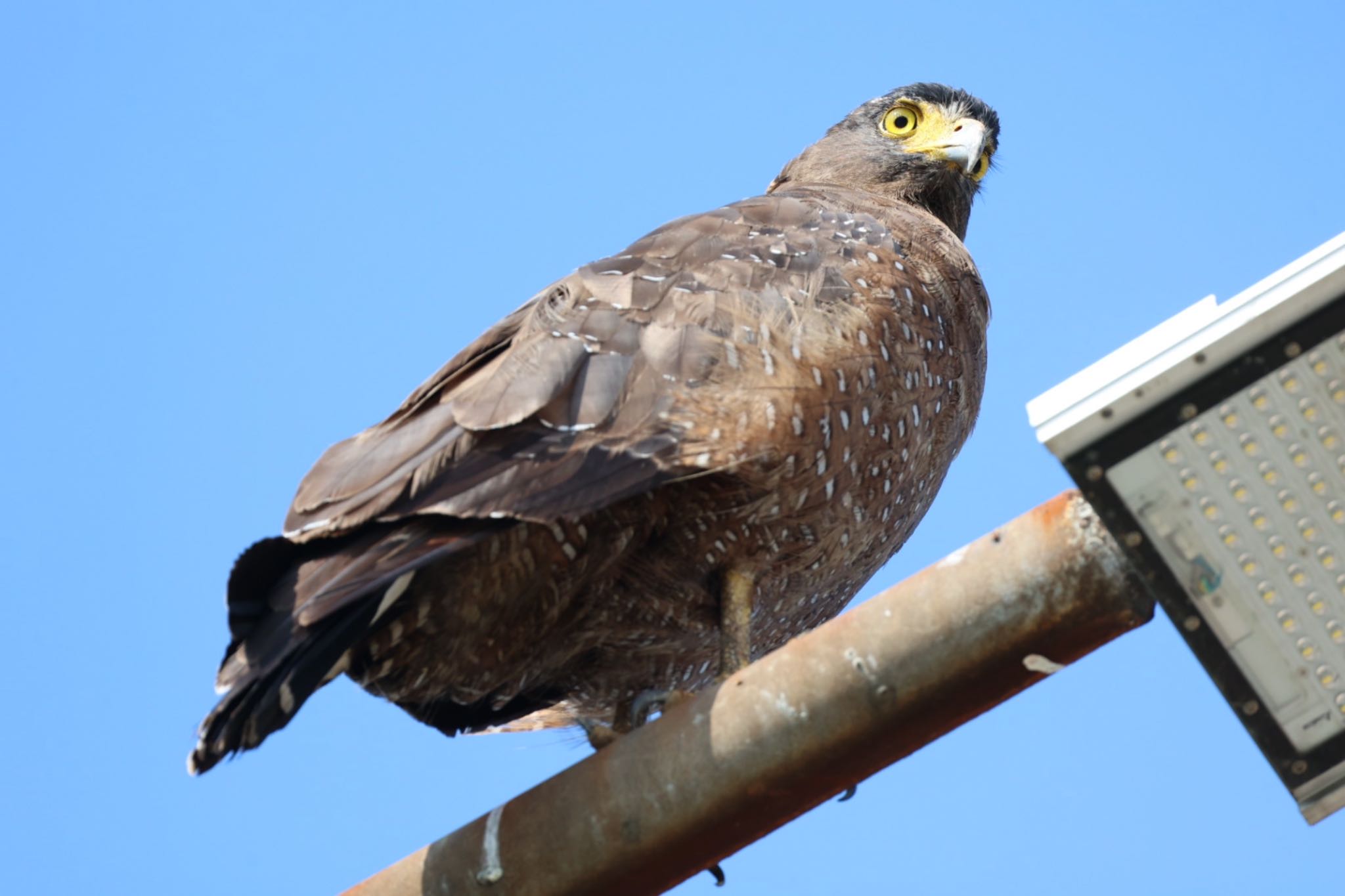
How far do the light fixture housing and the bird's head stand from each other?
3.57 meters

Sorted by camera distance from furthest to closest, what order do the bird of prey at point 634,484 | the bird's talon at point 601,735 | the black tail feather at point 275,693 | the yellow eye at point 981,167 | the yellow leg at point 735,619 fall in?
the yellow eye at point 981,167 → the bird's talon at point 601,735 → the yellow leg at point 735,619 → the bird of prey at point 634,484 → the black tail feather at point 275,693

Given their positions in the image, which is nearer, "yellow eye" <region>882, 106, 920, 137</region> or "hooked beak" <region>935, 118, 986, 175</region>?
"hooked beak" <region>935, 118, 986, 175</region>

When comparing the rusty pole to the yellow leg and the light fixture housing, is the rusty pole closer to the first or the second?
the light fixture housing

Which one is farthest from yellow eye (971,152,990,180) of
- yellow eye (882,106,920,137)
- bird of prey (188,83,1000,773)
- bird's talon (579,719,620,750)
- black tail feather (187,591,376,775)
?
black tail feather (187,591,376,775)

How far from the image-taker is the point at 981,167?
720 cm

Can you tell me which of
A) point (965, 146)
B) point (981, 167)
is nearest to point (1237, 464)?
point (965, 146)

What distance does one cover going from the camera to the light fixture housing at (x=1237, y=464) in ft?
10.6

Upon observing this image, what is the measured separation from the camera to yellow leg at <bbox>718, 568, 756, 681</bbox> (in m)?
4.85

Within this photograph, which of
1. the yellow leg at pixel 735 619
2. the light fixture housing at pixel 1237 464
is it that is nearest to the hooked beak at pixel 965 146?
the yellow leg at pixel 735 619

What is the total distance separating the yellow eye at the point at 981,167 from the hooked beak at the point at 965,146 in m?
0.04

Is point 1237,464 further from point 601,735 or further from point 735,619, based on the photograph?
point 601,735

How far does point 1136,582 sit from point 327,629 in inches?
70.5

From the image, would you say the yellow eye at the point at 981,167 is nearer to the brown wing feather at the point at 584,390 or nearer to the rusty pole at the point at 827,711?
the brown wing feather at the point at 584,390

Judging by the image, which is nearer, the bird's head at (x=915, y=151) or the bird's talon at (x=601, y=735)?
the bird's talon at (x=601, y=735)
